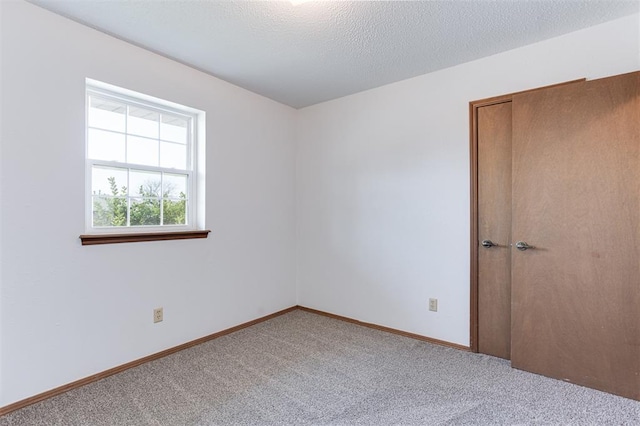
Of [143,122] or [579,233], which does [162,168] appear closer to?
[143,122]

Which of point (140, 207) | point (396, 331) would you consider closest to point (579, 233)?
point (396, 331)

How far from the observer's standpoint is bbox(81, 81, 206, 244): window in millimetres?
2256

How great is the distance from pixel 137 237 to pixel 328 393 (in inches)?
68.2

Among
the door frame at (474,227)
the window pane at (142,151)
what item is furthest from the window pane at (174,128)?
the door frame at (474,227)

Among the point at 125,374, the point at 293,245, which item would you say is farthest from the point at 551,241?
the point at 125,374

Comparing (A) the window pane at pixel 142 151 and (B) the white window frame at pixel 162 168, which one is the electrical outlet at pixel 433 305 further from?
(A) the window pane at pixel 142 151

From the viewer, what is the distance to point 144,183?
253 centimetres

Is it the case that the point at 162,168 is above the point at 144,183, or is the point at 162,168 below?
above

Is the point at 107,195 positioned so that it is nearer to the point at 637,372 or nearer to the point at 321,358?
the point at 321,358

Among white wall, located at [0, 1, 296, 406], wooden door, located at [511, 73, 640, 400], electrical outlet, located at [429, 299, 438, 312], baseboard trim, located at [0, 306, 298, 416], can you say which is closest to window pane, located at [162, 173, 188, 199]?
white wall, located at [0, 1, 296, 406]

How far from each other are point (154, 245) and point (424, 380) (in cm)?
220

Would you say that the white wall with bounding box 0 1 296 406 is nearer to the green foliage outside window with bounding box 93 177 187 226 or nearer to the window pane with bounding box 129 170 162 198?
the green foliage outside window with bounding box 93 177 187 226

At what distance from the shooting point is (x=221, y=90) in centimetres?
296

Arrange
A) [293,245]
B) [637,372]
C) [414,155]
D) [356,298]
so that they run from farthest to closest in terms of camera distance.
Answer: [293,245], [356,298], [414,155], [637,372]
